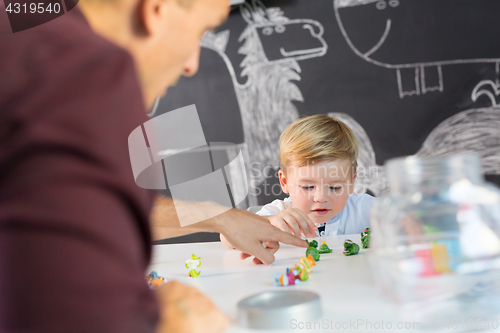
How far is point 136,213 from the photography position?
9.7 inches

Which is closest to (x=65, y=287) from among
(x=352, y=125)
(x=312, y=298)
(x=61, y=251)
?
(x=61, y=251)

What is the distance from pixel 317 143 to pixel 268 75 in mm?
905

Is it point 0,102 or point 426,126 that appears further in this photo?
point 426,126

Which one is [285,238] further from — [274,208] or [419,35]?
[419,35]

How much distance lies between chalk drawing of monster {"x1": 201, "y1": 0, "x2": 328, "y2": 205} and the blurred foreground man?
6.41 feet

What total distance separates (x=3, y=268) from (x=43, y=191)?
0.16ft

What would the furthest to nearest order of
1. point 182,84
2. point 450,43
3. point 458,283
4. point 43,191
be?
point 182,84 < point 450,43 < point 458,283 < point 43,191

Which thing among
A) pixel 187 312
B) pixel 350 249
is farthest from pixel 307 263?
pixel 187 312

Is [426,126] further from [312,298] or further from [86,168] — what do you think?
[86,168]

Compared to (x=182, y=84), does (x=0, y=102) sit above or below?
below

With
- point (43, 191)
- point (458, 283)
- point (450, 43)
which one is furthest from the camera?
point (450, 43)

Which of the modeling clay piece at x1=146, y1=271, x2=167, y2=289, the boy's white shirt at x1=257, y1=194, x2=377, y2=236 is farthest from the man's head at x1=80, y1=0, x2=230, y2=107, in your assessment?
the boy's white shirt at x1=257, y1=194, x2=377, y2=236

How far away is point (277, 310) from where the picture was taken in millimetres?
409

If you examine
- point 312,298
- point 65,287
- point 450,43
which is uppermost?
point 450,43
